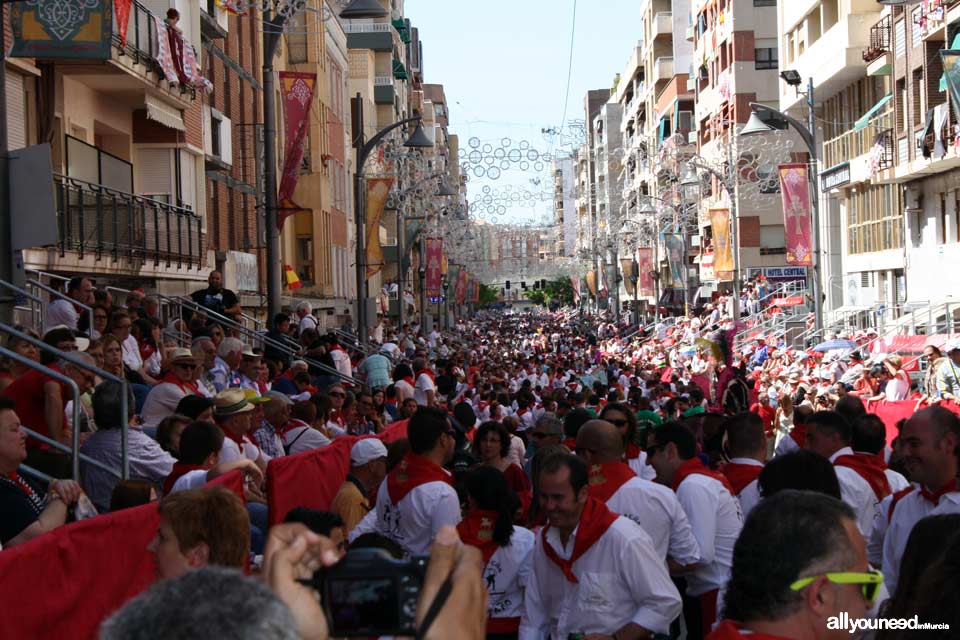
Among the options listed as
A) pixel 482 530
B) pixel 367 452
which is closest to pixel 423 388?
pixel 367 452

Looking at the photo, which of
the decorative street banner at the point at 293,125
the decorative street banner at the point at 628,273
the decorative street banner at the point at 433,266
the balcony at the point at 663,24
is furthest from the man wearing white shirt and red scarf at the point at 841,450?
the balcony at the point at 663,24

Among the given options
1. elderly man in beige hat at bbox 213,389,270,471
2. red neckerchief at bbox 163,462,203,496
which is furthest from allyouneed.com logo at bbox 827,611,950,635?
elderly man in beige hat at bbox 213,389,270,471

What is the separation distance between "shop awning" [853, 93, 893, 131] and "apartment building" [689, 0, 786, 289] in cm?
1561

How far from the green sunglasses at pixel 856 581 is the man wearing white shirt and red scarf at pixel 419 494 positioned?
4.04 meters

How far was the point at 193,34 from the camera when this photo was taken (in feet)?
87.1

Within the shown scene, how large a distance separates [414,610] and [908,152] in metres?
34.3

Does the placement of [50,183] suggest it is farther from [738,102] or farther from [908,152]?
[738,102]

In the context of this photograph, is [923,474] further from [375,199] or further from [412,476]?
[375,199]

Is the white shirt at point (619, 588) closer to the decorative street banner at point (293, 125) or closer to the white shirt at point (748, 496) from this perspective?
the white shirt at point (748, 496)

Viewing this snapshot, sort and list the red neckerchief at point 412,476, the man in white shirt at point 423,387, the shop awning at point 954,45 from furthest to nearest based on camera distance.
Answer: the shop awning at point 954,45 < the man in white shirt at point 423,387 < the red neckerchief at point 412,476

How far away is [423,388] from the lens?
64.6 ft

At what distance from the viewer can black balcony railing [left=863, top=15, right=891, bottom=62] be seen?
1435 inches

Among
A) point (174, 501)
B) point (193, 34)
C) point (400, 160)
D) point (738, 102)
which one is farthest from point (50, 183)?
point (738, 102)

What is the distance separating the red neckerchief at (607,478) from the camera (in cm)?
699
